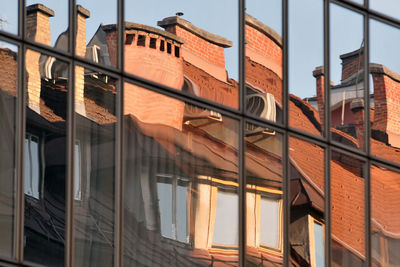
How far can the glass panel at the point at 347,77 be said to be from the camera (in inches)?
650

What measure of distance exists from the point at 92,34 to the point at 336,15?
5.04 metres

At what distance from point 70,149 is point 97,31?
164 centimetres

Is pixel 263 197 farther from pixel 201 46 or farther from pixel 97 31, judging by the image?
pixel 97 31

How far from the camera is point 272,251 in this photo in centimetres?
1489

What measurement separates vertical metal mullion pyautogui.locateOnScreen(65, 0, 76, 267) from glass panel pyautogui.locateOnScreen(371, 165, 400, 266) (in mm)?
5873

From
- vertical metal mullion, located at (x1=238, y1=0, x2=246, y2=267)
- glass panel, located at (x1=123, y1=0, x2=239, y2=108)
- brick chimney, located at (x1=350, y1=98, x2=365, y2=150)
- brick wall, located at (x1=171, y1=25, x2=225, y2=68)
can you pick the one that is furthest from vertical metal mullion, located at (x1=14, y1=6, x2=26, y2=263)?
brick chimney, located at (x1=350, y1=98, x2=365, y2=150)

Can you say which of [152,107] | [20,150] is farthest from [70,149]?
[152,107]

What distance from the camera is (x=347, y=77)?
661 inches

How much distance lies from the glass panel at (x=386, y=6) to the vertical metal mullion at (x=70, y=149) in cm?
634

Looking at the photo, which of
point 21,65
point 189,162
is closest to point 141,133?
point 189,162

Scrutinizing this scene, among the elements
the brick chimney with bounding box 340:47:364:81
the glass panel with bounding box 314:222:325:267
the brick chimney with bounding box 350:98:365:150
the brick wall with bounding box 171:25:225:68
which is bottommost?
the glass panel with bounding box 314:222:325:267

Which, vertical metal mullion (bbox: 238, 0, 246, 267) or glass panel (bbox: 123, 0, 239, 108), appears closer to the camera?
glass panel (bbox: 123, 0, 239, 108)

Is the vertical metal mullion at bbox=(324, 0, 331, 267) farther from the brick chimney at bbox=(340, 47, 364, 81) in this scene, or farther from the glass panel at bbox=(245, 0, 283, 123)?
the glass panel at bbox=(245, 0, 283, 123)

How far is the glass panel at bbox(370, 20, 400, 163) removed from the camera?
1708 centimetres
